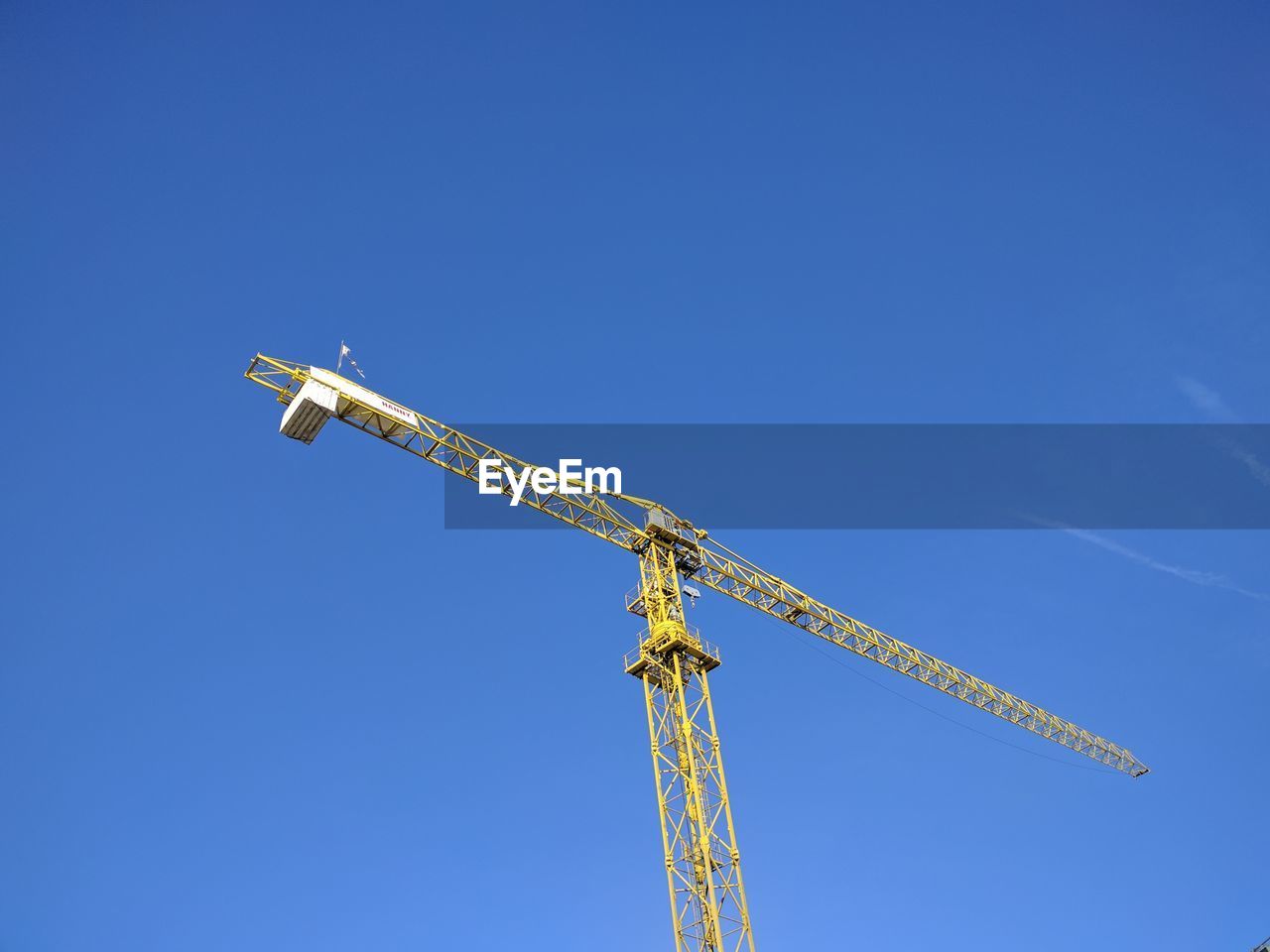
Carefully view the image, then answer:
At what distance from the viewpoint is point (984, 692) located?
264 ft

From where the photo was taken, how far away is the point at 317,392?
53.4 m

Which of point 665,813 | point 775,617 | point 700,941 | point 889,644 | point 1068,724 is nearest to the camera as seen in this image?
point 700,941

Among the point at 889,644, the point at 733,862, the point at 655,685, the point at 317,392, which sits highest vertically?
the point at 889,644

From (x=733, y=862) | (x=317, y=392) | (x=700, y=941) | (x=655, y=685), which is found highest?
(x=317, y=392)

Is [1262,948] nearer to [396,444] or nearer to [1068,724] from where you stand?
[1068,724]

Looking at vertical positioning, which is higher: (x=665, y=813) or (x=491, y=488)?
(x=491, y=488)

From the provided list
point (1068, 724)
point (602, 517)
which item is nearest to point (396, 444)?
point (602, 517)

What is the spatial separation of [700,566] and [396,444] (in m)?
16.1

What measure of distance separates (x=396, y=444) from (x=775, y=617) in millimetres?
22596

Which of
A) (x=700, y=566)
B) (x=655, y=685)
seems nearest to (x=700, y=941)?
(x=655, y=685)

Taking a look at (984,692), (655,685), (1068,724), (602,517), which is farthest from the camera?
(1068,724)

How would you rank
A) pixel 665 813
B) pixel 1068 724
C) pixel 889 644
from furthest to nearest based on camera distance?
1. pixel 1068 724
2. pixel 889 644
3. pixel 665 813

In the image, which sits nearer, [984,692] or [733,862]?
[733,862]

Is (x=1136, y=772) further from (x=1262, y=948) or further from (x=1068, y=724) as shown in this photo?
(x=1262, y=948)
